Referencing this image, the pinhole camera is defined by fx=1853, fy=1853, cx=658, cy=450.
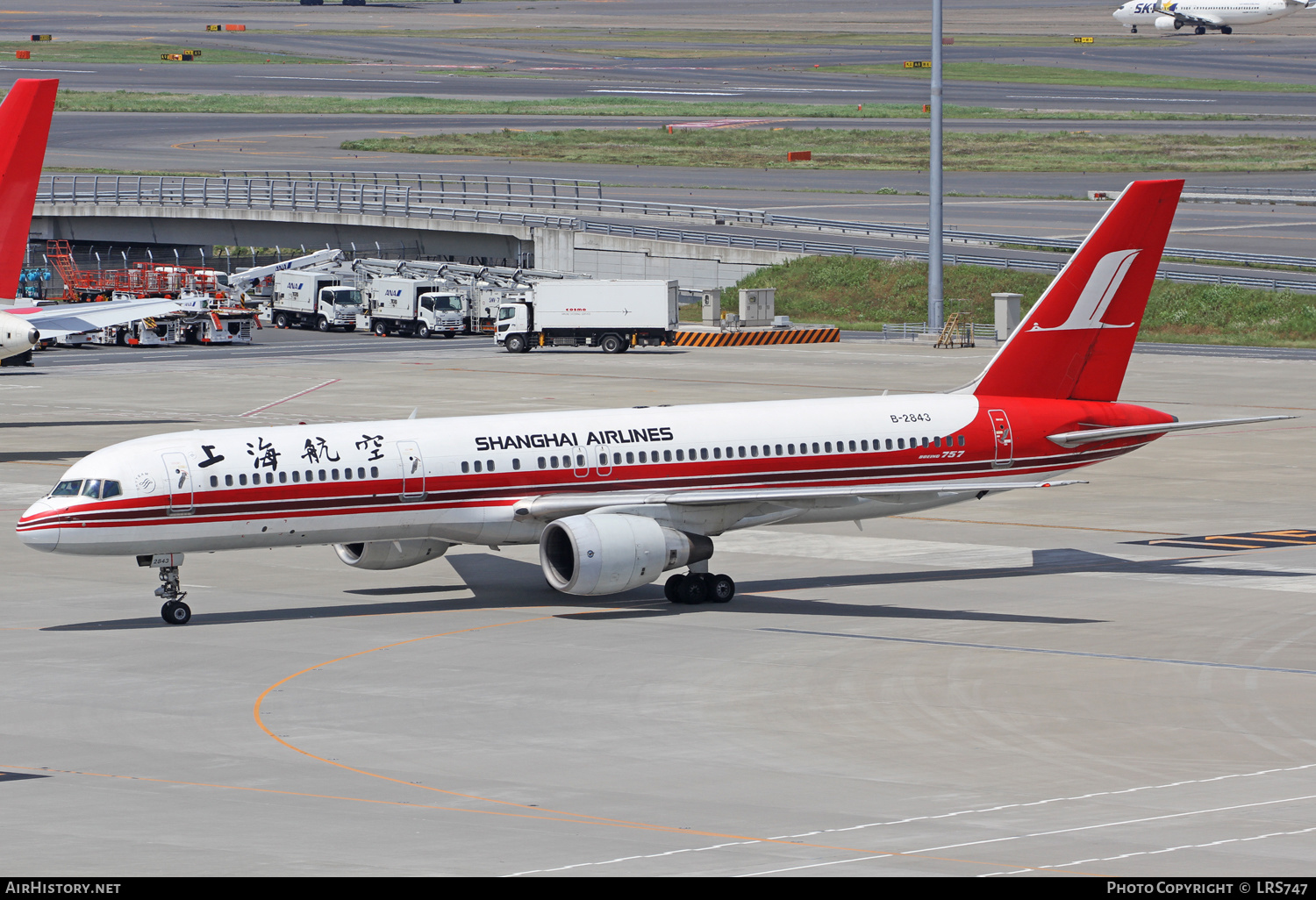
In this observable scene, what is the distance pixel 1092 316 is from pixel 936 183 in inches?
2232

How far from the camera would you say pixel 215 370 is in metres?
95.4

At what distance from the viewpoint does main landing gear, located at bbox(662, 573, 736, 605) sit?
40500 mm

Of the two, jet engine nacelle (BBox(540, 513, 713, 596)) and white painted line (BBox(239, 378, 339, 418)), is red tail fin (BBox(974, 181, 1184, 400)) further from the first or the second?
white painted line (BBox(239, 378, 339, 418))

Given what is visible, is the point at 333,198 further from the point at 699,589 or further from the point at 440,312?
the point at 699,589

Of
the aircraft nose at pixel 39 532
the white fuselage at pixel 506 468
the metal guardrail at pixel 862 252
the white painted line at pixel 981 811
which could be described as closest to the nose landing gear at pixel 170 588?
the white fuselage at pixel 506 468

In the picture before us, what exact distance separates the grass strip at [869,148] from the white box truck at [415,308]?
5261cm

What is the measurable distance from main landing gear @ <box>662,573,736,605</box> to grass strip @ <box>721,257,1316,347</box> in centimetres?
6890

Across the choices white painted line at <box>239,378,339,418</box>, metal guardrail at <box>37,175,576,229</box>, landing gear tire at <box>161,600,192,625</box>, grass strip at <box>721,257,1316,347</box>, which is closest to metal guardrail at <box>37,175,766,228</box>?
metal guardrail at <box>37,175,576,229</box>

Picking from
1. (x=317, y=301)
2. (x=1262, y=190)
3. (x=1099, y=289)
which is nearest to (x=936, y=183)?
(x=317, y=301)

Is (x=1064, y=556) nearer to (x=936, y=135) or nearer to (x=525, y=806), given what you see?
(x=525, y=806)

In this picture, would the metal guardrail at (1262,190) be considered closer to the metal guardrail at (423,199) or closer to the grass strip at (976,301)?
the metal guardrail at (423,199)

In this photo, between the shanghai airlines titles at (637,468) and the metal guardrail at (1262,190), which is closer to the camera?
the shanghai airlines titles at (637,468)

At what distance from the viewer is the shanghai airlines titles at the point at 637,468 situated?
123 feet

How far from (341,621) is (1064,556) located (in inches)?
726
